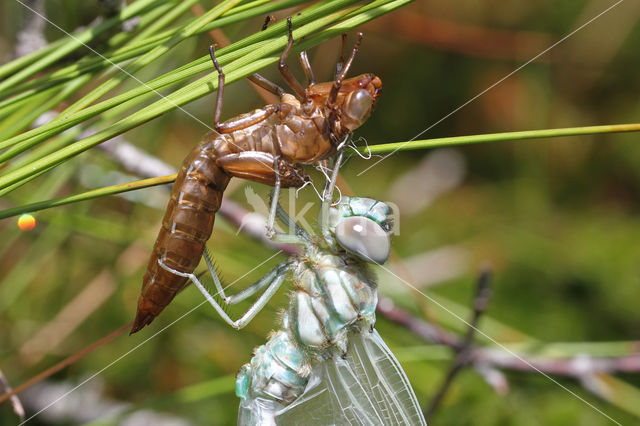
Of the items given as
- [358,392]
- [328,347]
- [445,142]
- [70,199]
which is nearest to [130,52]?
[70,199]

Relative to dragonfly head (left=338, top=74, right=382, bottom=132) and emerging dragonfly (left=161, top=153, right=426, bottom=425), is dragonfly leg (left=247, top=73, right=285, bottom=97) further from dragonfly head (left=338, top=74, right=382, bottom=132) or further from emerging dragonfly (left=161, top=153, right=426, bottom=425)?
emerging dragonfly (left=161, top=153, right=426, bottom=425)

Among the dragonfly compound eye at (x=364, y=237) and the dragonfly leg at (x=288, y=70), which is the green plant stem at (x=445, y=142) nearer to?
the dragonfly leg at (x=288, y=70)

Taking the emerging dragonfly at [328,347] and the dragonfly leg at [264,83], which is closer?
the dragonfly leg at [264,83]

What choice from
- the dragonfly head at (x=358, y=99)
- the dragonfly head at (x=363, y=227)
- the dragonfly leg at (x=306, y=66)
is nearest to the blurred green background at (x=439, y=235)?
the dragonfly head at (x=363, y=227)

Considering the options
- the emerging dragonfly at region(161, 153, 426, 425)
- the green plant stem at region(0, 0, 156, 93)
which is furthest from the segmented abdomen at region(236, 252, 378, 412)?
the green plant stem at region(0, 0, 156, 93)

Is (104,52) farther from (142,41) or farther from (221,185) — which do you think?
(221,185)

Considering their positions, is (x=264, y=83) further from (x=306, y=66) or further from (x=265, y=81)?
(x=306, y=66)
